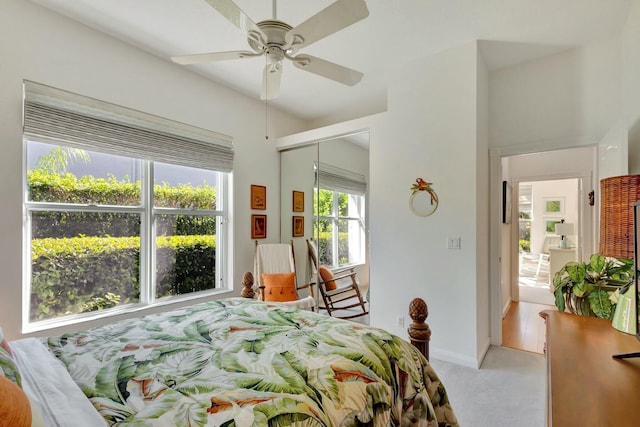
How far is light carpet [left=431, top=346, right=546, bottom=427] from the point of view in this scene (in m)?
1.95

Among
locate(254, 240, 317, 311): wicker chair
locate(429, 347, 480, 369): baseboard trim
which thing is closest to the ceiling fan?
locate(254, 240, 317, 311): wicker chair

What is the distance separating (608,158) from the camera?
2.36 metres

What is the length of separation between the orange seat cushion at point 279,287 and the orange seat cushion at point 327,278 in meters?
0.35

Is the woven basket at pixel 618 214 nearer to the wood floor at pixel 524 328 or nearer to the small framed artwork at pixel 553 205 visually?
the wood floor at pixel 524 328

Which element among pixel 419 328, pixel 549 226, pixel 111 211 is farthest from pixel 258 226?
pixel 549 226

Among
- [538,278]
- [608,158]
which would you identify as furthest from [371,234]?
[538,278]

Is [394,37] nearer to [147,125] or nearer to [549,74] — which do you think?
[549,74]

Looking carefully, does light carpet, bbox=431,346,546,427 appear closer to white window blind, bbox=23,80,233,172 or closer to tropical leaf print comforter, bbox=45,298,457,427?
tropical leaf print comforter, bbox=45,298,457,427

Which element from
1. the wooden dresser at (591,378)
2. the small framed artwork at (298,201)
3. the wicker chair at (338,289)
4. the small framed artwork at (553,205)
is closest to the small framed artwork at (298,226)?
the small framed artwork at (298,201)

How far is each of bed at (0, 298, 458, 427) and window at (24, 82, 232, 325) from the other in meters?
1.25

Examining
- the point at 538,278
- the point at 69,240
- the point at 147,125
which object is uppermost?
the point at 147,125

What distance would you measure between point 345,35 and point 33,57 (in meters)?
2.27

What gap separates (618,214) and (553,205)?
6.74 metres

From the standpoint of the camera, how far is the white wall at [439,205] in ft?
8.75
